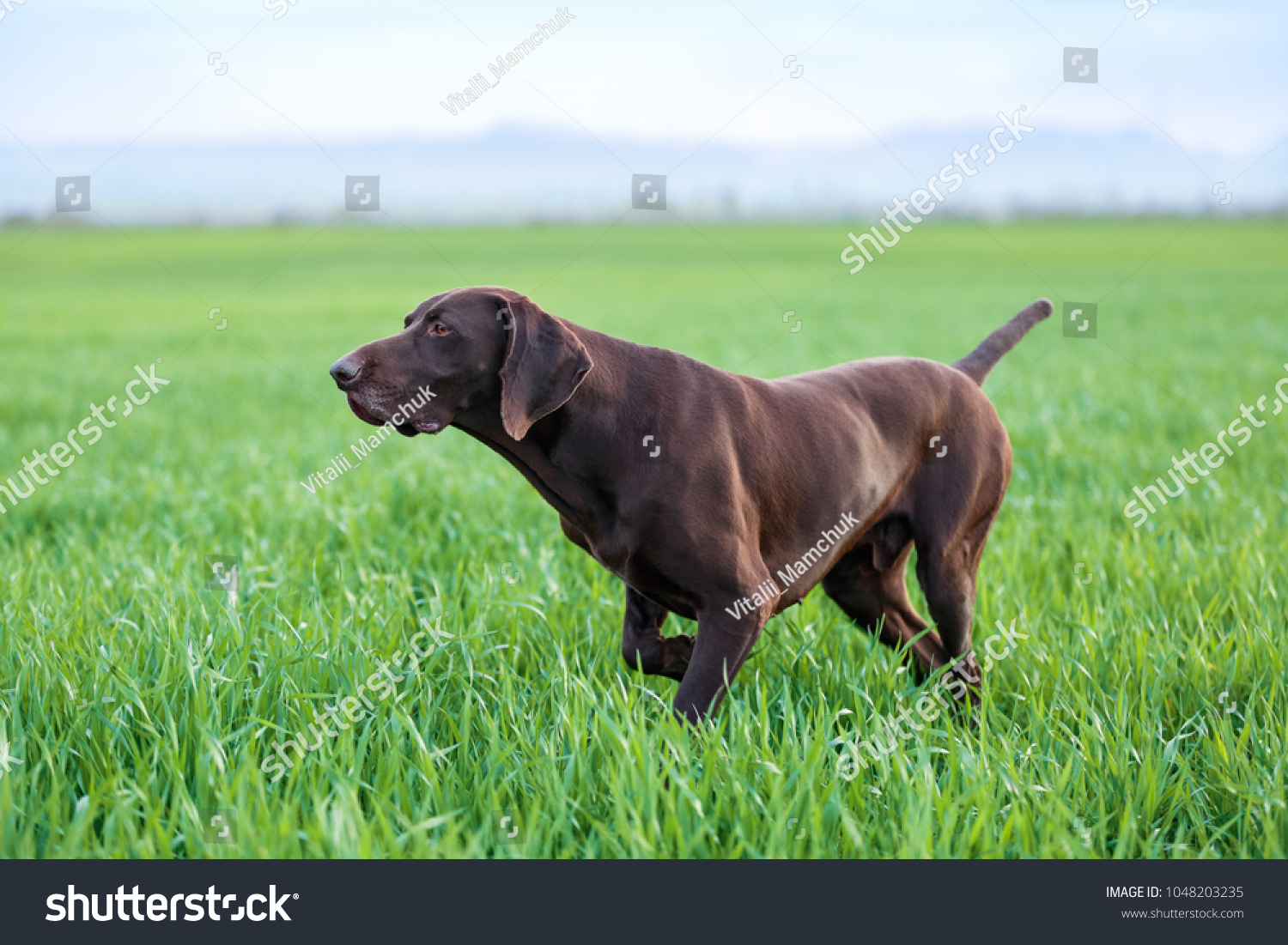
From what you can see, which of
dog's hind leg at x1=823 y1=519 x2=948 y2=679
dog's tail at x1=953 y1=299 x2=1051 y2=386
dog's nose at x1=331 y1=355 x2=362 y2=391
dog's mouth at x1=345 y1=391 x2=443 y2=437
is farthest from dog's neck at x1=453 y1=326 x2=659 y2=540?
dog's tail at x1=953 y1=299 x2=1051 y2=386

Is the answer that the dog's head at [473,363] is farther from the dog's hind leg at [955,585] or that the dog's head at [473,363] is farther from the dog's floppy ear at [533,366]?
the dog's hind leg at [955,585]

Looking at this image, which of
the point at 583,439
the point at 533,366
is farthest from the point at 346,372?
the point at 583,439

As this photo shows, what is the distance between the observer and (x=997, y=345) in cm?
402

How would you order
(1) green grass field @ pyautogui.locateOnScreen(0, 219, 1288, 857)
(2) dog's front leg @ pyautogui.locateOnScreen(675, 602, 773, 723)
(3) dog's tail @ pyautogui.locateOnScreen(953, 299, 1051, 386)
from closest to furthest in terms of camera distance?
(1) green grass field @ pyautogui.locateOnScreen(0, 219, 1288, 857)
(2) dog's front leg @ pyautogui.locateOnScreen(675, 602, 773, 723)
(3) dog's tail @ pyautogui.locateOnScreen(953, 299, 1051, 386)

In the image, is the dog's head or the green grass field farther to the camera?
the dog's head

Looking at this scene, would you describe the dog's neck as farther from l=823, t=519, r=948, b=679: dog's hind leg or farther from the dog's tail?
the dog's tail

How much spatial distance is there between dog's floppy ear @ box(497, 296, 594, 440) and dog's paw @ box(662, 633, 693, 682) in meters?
0.94

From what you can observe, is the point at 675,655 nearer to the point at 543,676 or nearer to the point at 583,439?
the point at 543,676

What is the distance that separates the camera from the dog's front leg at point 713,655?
3.05m

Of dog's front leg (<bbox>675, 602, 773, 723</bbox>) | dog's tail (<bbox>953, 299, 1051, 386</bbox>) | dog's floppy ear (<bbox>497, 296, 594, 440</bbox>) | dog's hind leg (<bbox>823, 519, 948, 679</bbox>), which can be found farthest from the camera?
dog's tail (<bbox>953, 299, 1051, 386</bbox>)

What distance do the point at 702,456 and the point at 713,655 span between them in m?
0.61

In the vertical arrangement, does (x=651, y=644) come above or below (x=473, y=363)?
below

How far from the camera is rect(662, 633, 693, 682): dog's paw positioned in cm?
340

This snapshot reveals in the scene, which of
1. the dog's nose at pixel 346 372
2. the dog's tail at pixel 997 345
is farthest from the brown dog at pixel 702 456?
Result: the dog's tail at pixel 997 345
